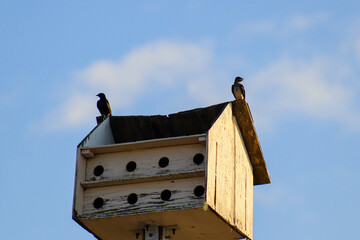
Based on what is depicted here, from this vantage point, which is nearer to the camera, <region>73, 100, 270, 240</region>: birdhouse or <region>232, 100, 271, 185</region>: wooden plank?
<region>73, 100, 270, 240</region>: birdhouse

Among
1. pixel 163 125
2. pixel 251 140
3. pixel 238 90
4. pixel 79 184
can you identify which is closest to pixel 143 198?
pixel 79 184

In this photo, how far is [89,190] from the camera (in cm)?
1155

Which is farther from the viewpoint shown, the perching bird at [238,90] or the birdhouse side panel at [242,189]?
the perching bird at [238,90]

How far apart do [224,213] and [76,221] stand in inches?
72.3

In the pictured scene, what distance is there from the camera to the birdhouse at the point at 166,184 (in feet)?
36.3

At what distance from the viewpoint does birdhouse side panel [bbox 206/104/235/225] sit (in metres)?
11.0

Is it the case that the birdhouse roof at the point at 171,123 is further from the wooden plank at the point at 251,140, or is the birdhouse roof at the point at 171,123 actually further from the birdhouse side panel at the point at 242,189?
the birdhouse side panel at the point at 242,189

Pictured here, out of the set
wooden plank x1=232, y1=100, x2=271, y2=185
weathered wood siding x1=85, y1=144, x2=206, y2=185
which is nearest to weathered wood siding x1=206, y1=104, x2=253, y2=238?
wooden plank x1=232, y1=100, x2=271, y2=185

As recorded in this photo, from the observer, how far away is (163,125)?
40.7 feet

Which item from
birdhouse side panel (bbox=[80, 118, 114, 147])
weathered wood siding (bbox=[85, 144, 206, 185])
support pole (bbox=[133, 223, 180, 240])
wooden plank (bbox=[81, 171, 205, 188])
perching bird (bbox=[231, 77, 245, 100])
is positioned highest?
perching bird (bbox=[231, 77, 245, 100])

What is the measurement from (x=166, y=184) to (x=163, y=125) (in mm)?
1367

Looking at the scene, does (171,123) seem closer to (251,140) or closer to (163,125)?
(163,125)

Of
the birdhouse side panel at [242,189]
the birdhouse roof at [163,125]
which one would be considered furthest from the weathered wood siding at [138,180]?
the birdhouse side panel at [242,189]

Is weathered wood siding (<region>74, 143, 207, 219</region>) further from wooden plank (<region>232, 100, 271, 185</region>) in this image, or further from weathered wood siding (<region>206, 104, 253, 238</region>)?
wooden plank (<region>232, 100, 271, 185</region>)
